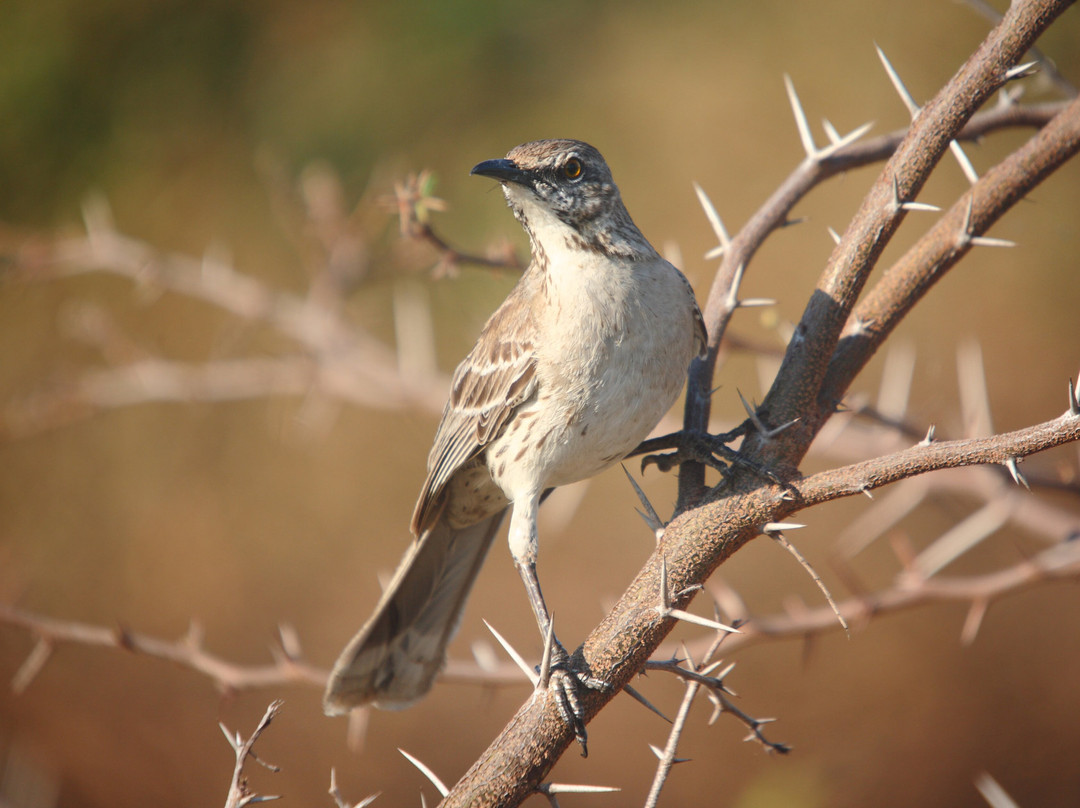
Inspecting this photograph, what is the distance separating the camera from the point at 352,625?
6734 mm

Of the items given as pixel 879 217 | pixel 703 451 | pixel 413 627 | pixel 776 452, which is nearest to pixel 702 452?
pixel 703 451

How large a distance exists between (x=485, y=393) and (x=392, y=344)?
443cm

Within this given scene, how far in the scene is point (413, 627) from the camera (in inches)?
133

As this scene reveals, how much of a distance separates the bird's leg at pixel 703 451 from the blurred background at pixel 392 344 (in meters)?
3.20

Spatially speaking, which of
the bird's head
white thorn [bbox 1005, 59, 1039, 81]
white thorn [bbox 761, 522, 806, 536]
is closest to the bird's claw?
white thorn [bbox 761, 522, 806, 536]

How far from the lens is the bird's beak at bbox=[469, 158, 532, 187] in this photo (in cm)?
288

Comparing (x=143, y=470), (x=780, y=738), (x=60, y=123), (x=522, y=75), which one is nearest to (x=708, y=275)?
(x=522, y=75)

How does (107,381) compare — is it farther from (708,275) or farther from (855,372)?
(708,275)

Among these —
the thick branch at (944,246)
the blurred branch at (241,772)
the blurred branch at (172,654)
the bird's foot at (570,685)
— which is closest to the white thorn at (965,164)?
the thick branch at (944,246)

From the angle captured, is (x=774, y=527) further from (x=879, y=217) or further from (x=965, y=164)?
(x=965, y=164)

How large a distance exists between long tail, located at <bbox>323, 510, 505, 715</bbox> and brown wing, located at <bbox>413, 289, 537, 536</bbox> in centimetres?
21

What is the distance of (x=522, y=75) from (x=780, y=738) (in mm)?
5949

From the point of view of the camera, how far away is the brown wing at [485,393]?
3.08 m

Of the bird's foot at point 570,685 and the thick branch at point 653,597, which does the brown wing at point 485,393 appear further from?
the bird's foot at point 570,685
